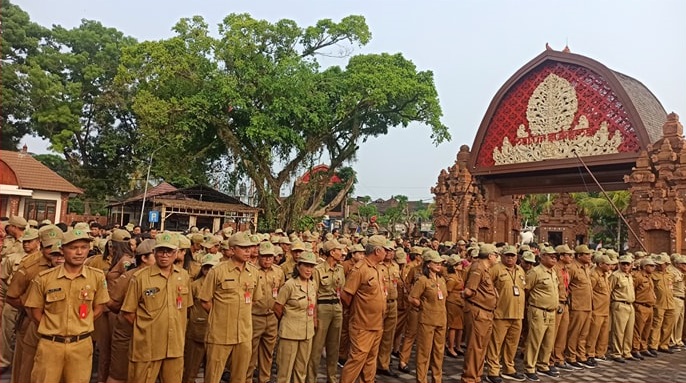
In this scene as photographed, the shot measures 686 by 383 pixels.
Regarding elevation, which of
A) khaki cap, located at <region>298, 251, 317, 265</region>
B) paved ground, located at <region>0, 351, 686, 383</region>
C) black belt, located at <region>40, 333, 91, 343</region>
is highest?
khaki cap, located at <region>298, 251, 317, 265</region>

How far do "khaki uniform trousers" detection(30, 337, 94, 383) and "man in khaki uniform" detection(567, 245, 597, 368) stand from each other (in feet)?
19.5

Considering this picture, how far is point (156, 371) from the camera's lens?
157 inches

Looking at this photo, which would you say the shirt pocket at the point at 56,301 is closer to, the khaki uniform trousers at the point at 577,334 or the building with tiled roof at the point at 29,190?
the khaki uniform trousers at the point at 577,334

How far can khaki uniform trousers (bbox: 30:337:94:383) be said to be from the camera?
3471mm

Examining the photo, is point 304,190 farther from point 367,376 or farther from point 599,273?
point 367,376

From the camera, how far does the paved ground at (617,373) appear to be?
6223 millimetres

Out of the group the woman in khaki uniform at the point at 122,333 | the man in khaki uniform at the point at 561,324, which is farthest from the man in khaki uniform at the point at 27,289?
the man in khaki uniform at the point at 561,324

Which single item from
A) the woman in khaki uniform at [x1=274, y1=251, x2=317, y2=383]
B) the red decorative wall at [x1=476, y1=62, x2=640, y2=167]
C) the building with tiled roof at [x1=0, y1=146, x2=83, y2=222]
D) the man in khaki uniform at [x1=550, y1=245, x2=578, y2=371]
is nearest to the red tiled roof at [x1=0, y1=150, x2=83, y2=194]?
the building with tiled roof at [x1=0, y1=146, x2=83, y2=222]

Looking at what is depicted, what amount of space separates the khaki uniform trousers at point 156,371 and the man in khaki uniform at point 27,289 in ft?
2.39

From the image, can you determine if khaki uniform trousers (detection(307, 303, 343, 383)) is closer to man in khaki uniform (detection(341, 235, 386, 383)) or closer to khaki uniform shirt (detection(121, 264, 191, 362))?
man in khaki uniform (detection(341, 235, 386, 383))

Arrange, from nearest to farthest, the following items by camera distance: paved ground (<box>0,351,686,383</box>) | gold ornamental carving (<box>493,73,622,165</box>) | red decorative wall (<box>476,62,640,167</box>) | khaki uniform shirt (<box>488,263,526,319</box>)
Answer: khaki uniform shirt (<box>488,263,526,319</box>) < paved ground (<box>0,351,686,383</box>) < red decorative wall (<box>476,62,640,167</box>) < gold ornamental carving (<box>493,73,622,165</box>)

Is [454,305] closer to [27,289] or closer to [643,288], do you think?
[643,288]

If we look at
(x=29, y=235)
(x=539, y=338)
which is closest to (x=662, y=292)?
(x=539, y=338)

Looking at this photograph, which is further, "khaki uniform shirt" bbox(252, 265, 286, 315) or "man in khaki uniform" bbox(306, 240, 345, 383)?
"man in khaki uniform" bbox(306, 240, 345, 383)
